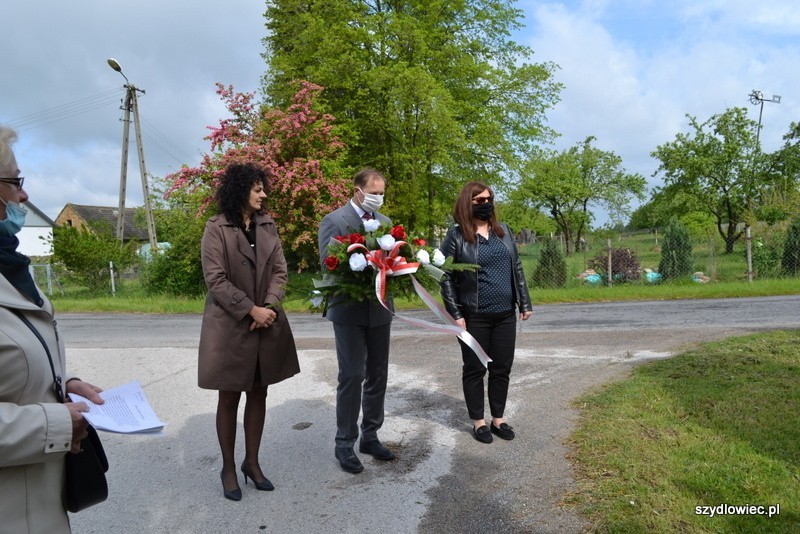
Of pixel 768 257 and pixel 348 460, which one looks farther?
pixel 768 257

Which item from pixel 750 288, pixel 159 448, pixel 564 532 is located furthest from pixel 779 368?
pixel 750 288

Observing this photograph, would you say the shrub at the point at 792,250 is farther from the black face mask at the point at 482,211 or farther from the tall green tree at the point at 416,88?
the black face mask at the point at 482,211

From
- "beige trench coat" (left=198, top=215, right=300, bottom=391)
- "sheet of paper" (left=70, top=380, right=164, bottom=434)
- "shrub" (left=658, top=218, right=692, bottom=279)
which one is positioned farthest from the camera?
"shrub" (left=658, top=218, right=692, bottom=279)

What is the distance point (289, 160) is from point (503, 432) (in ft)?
50.7

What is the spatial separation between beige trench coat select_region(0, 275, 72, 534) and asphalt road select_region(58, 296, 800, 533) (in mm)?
1710

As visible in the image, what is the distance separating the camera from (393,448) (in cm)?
454

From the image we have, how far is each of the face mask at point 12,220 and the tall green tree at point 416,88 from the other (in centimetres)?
1731

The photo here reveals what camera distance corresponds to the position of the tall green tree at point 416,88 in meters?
19.6

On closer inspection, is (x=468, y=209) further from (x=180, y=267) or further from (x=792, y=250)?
(x=180, y=267)

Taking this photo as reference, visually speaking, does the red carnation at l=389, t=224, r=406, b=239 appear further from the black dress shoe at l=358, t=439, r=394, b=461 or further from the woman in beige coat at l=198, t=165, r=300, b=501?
the black dress shoe at l=358, t=439, r=394, b=461

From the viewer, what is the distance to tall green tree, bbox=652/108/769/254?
105ft

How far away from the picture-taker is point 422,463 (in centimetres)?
419

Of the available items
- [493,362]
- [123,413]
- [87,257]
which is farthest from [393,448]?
[87,257]

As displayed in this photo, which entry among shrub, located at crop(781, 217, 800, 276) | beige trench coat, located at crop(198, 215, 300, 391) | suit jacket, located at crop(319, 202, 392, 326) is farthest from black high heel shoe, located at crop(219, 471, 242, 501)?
shrub, located at crop(781, 217, 800, 276)
